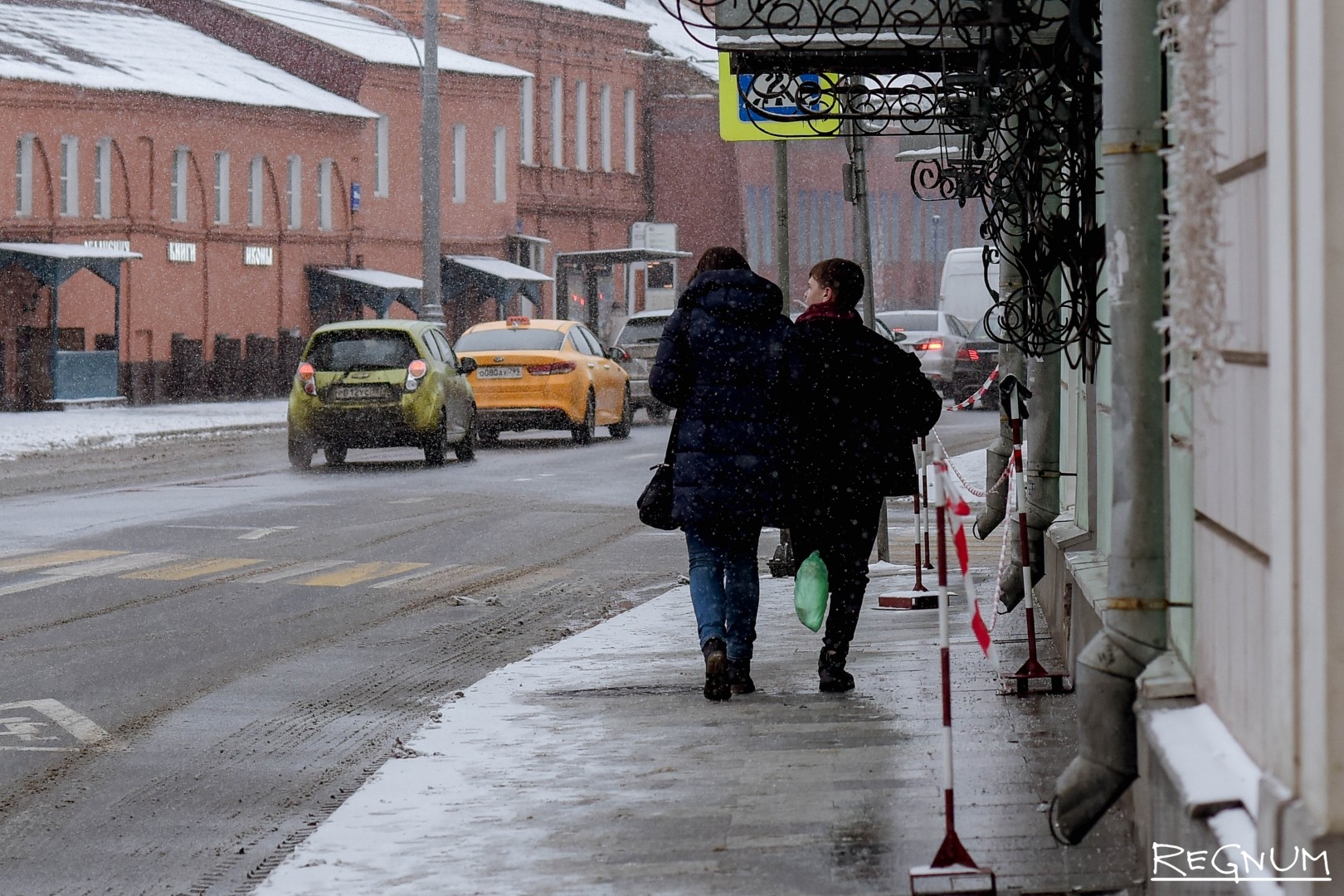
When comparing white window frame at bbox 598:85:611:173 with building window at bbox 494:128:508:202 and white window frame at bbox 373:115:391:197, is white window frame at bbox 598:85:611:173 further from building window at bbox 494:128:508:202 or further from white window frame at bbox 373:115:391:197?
white window frame at bbox 373:115:391:197

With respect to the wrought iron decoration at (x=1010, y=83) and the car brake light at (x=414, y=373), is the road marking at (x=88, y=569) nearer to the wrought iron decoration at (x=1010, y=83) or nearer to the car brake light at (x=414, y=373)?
the wrought iron decoration at (x=1010, y=83)

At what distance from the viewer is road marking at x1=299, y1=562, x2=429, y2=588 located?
1290 centimetres

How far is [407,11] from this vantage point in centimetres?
5653

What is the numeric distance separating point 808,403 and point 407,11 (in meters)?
49.9

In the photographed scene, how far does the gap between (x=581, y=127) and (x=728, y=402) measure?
2141 inches

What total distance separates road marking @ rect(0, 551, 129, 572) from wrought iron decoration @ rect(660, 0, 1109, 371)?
18.5 ft

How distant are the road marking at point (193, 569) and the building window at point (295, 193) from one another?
3473 centimetres

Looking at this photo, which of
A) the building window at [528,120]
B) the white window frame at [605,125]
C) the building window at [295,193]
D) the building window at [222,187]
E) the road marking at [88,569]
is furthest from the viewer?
the white window frame at [605,125]

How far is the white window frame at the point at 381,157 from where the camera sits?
51812mm

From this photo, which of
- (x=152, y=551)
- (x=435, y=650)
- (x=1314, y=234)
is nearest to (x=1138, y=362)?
(x=1314, y=234)

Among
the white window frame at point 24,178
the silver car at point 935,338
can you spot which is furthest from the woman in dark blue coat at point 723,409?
the white window frame at point 24,178

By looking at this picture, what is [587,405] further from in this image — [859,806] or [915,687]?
[859,806]

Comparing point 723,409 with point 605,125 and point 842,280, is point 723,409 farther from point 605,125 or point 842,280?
point 605,125

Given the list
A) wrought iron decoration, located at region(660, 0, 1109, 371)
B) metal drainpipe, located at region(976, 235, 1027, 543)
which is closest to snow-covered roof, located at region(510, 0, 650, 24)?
metal drainpipe, located at region(976, 235, 1027, 543)
